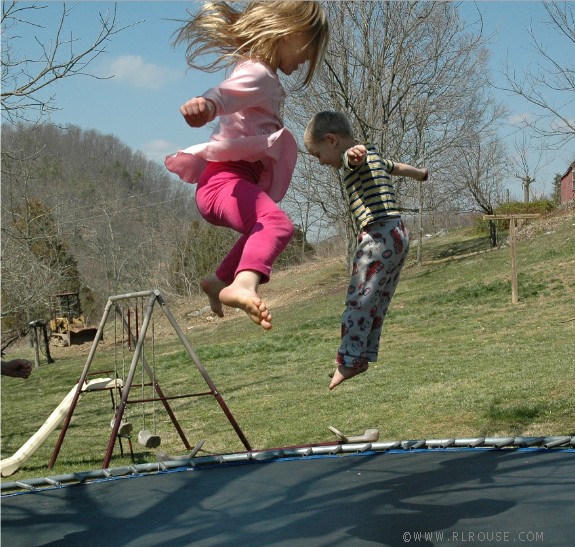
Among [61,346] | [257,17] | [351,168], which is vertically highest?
[257,17]

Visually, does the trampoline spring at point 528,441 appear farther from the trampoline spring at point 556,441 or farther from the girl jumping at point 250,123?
the girl jumping at point 250,123

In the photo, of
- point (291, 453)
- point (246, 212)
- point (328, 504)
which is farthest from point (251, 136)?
point (291, 453)

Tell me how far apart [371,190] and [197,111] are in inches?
35.2

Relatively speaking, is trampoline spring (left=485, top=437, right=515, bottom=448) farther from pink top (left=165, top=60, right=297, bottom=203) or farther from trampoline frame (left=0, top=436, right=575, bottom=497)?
pink top (left=165, top=60, right=297, bottom=203)

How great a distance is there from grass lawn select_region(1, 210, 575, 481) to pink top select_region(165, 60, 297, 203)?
A: 2100mm

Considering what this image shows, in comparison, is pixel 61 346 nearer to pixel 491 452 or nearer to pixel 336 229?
pixel 336 229

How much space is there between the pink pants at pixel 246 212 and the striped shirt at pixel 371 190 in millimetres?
499

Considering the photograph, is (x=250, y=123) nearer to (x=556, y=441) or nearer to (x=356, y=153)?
(x=356, y=153)

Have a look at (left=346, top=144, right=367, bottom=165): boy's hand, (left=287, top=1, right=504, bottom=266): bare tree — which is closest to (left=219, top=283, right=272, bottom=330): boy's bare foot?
(left=346, top=144, right=367, bottom=165): boy's hand

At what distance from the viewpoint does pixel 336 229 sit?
15.0 meters

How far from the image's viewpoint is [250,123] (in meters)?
1.98

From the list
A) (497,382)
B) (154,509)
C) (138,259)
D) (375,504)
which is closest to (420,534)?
(375,504)

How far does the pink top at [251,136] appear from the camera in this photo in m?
1.87

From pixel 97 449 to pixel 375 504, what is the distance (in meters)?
3.15
